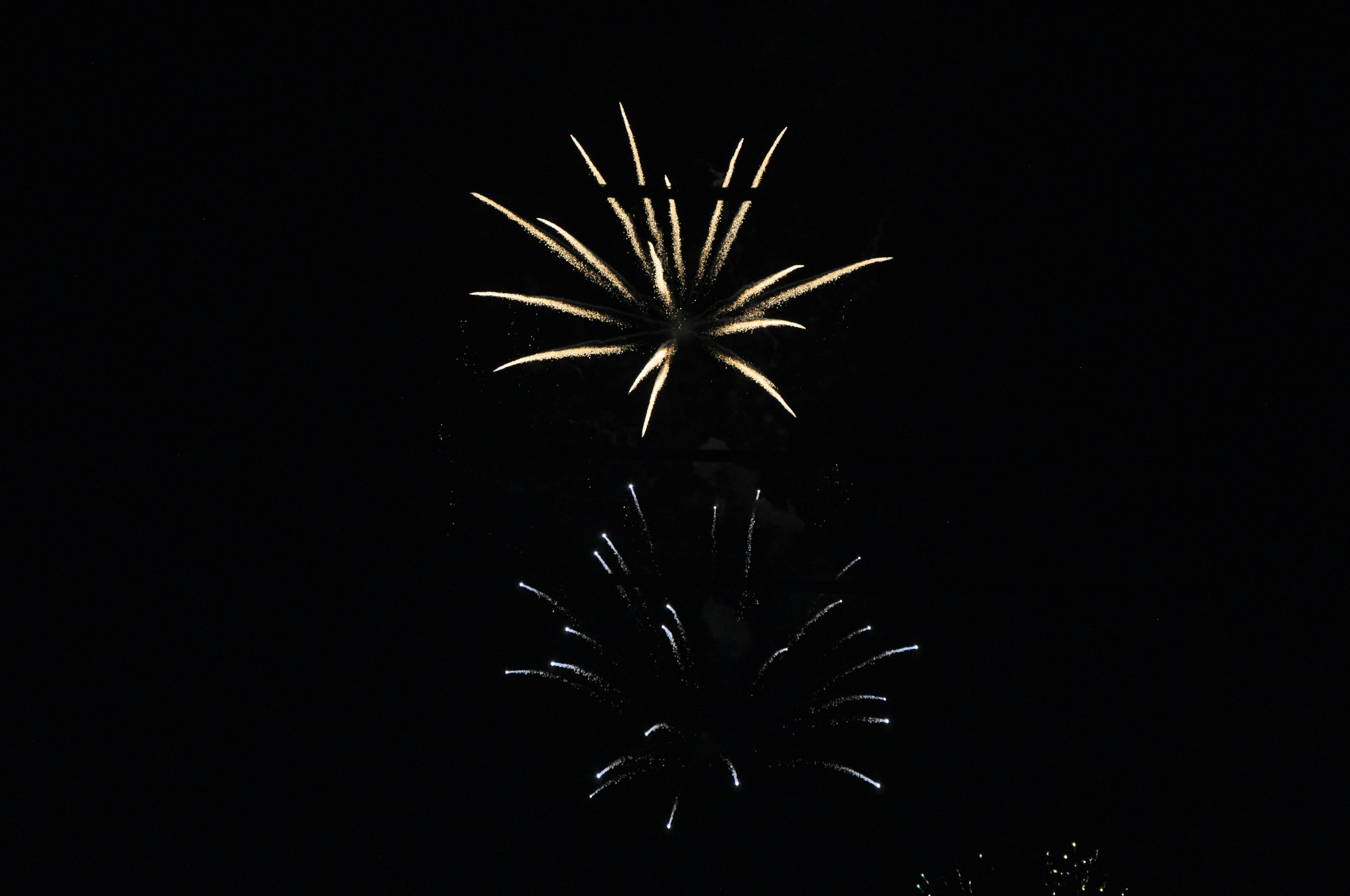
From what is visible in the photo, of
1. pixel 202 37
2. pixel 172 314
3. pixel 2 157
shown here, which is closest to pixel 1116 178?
pixel 202 37

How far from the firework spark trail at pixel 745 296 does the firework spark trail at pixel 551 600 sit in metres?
2.20

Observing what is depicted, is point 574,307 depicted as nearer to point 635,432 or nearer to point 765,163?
point 635,432

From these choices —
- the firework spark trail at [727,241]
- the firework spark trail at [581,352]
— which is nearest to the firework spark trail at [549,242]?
the firework spark trail at [581,352]

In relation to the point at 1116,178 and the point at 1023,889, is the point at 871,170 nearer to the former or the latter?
the point at 1116,178

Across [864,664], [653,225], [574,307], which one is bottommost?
[864,664]

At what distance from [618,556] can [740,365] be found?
1.51m

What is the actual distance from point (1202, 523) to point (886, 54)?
3.63 metres

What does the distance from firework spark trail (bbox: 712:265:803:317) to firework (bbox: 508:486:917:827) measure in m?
1.39

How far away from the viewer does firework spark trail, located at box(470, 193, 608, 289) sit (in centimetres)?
359

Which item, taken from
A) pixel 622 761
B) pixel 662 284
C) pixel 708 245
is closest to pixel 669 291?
pixel 662 284

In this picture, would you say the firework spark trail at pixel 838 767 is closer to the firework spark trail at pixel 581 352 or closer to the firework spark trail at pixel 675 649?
the firework spark trail at pixel 675 649

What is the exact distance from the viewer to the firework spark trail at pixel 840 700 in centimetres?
378

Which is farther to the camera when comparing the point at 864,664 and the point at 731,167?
the point at 864,664

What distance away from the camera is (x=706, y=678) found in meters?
3.87
